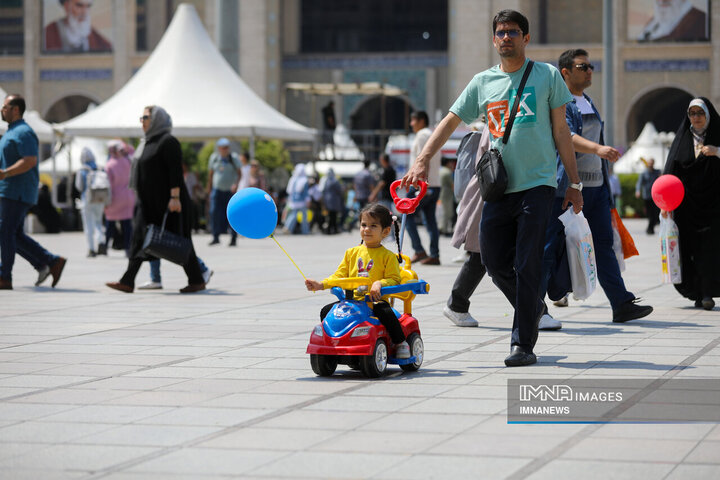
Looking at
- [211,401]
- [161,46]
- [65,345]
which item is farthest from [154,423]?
[161,46]

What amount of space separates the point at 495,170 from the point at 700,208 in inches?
149

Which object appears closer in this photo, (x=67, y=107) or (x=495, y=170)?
(x=495, y=170)

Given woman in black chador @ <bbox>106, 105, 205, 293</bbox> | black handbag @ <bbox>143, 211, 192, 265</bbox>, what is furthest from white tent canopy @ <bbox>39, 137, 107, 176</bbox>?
black handbag @ <bbox>143, 211, 192, 265</bbox>

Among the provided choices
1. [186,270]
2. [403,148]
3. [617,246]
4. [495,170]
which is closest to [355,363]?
[495,170]

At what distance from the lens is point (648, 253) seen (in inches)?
712

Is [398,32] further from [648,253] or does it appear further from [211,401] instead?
[211,401]

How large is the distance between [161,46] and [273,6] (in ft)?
81.1

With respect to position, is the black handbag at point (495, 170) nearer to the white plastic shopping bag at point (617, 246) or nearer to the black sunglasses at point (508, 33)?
the black sunglasses at point (508, 33)

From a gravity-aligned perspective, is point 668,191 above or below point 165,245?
above

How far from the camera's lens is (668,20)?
157ft

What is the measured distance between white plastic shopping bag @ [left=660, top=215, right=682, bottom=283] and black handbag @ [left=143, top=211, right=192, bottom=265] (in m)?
4.24

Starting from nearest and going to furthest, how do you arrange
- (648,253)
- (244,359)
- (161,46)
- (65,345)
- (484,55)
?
(244,359)
(65,345)
(648,253)
(161,46)
(484,55)

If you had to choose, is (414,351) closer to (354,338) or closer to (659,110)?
(354,338)

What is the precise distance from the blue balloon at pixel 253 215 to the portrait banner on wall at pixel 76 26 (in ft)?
154
